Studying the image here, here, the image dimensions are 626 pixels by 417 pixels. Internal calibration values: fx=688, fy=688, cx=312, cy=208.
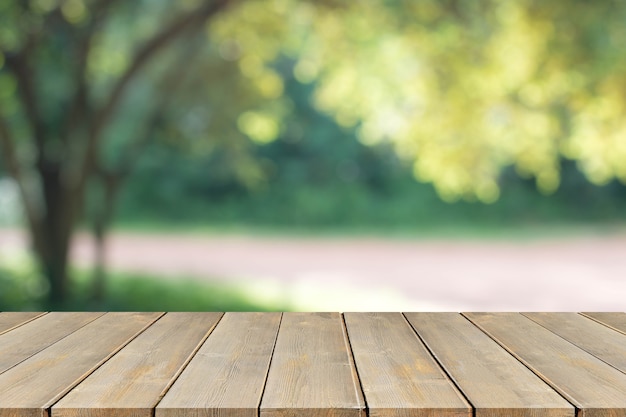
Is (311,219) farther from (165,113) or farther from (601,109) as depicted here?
(601,109)

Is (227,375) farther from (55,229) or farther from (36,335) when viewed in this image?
(55,229)

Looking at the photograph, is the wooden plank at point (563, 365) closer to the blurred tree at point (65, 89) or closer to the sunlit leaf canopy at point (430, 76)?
the sunlit leaf canopy at point (430, 76)

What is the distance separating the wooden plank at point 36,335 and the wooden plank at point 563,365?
1058 mm

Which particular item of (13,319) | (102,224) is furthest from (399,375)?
(102,224)

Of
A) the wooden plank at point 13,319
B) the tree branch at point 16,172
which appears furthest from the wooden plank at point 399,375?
the tree branch at point 16,172

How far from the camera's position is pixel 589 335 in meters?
1.72

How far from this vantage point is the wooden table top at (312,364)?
115cm

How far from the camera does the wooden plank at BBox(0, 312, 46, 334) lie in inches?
70.5

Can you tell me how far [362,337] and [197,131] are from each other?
9.55 ft

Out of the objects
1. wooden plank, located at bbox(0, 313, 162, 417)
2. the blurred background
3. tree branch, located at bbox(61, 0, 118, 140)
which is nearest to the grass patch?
the blurred background

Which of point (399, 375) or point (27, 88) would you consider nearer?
point (399, 375)

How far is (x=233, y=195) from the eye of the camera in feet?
14.3

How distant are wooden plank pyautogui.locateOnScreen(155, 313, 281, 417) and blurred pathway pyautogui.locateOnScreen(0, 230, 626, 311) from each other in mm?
2516

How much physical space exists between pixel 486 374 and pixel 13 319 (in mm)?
1289
